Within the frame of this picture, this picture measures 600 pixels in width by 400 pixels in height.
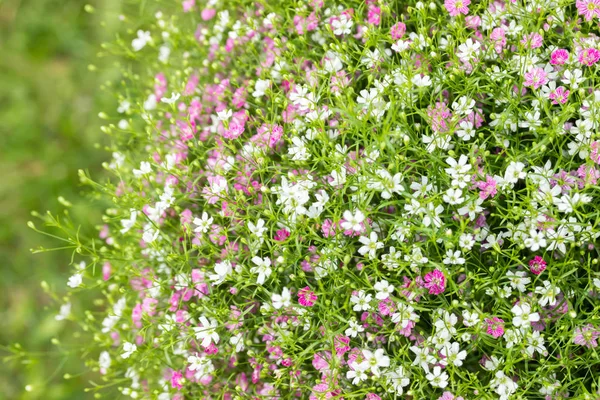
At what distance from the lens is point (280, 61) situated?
1237 mm

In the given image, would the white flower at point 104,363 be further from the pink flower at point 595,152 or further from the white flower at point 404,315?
the pink flower at point 595,152

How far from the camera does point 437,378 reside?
104cm

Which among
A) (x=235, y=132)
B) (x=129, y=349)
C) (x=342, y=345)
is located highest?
(x=235, y=132)

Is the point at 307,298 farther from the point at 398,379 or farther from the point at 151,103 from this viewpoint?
the point at 151,103

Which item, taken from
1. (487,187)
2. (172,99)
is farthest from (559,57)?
(172,99)

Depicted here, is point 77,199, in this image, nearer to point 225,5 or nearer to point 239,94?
point 225,5

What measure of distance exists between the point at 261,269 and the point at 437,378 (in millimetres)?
336

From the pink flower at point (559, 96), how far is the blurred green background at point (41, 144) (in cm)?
156

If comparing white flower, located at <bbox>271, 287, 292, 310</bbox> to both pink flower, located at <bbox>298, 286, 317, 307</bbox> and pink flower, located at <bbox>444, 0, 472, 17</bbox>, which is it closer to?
pink flower, located at <bbox>298, 286, 317, 307</bbox>

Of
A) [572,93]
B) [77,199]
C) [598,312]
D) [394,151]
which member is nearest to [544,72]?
[572,93]

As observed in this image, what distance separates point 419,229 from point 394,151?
0.43ft

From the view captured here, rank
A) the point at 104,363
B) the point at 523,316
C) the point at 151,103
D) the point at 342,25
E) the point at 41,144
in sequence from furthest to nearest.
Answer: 1. the point at 41,144
2. the point at 151,103
3. the point at 104,363
4. the point at 342,25
5. the point at 523,316

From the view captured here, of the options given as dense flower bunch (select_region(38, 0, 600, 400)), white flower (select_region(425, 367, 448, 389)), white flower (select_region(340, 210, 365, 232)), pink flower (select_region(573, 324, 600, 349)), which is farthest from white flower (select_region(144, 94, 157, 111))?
pink flower (select_region(573, 324, 600, 349))

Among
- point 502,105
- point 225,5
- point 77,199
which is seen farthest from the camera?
point 77,199
